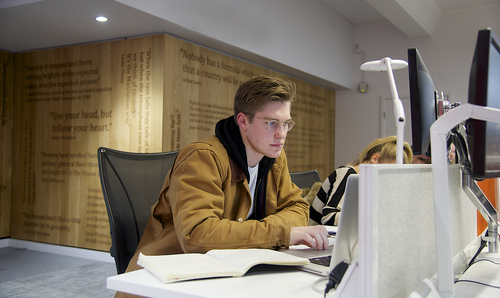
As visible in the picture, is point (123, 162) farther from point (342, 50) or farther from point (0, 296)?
point (342, 50)

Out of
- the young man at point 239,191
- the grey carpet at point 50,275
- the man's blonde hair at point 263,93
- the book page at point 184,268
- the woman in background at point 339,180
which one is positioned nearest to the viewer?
the book page at point 184,268

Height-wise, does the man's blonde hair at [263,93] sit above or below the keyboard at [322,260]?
above

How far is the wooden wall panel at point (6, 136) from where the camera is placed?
467cm

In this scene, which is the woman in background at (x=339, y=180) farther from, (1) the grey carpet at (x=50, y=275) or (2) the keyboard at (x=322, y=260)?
(1) the grey carpet at (x=50, y=275)

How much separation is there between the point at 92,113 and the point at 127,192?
275 centimetres

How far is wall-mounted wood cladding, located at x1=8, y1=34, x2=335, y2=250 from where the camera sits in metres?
4.01

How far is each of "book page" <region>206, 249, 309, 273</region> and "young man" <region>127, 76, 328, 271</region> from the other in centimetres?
9

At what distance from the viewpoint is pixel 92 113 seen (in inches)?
170

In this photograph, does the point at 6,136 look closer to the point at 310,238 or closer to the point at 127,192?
the point at 127,192

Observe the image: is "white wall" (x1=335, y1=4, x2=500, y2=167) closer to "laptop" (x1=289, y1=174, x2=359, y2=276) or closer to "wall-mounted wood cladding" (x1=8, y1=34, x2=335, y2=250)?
"wall-mounted wood cladding" (x1=8, y1=34, x2=335, y2=250)

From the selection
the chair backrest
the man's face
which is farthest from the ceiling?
the man's face

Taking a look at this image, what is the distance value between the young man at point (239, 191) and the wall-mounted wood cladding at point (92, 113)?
2307mm

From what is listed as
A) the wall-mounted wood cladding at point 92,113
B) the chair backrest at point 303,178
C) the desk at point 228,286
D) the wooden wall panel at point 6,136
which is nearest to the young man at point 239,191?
the desk at point 228,286

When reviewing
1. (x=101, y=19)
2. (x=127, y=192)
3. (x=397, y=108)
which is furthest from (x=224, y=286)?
(x=101, y=19)
